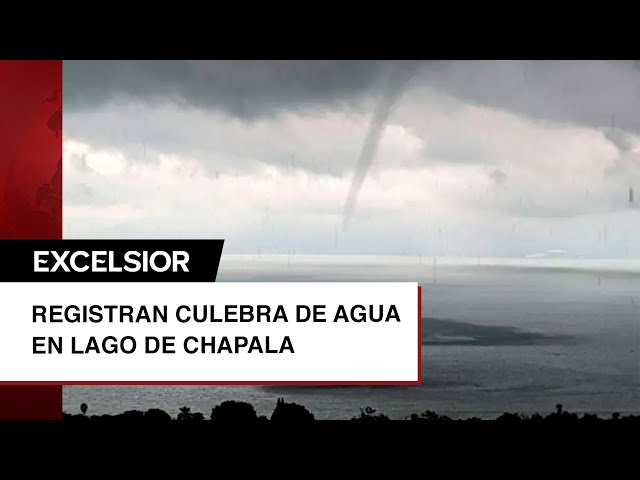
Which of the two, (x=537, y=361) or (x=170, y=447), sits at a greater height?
(x=170, y=447)

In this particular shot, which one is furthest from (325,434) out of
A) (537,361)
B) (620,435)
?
(537,361)

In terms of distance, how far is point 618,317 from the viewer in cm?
9125

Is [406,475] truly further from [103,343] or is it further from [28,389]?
[28,389]

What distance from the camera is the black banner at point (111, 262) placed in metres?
4.61

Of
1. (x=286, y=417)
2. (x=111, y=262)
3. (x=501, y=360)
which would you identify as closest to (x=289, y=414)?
(x=286, y=417)

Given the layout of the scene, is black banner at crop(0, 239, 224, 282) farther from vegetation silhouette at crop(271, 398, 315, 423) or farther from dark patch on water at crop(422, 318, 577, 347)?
dark patch on water at crop(422, 318, 577, 347)

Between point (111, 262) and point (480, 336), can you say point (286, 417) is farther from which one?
point (480, 336)

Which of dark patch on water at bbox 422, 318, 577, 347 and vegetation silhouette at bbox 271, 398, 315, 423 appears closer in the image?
vegetation silhouette at bbox 271, 398, 315, 423

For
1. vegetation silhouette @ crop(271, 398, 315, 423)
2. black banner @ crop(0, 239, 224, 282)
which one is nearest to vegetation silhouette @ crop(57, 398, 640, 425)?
vegetation silhouette @ crop(271, 398, 315, 423)

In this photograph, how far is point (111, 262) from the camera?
4.66 m

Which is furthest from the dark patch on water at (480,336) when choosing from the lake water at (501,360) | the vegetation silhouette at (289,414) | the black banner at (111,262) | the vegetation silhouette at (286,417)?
the black banner at (111,262)

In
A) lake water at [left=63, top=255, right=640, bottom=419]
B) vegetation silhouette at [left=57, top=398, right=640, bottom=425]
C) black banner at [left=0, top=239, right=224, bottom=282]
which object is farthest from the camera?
lake water at [left=63, top=255, right=640, bottom=419]

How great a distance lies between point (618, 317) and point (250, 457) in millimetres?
96813

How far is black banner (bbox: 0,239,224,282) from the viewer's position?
4.61m
